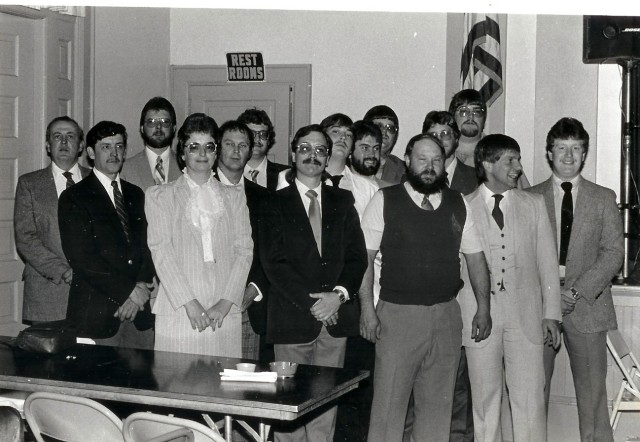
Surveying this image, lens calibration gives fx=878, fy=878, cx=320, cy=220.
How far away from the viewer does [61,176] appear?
15.4 ft

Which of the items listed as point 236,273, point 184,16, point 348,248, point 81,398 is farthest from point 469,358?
point 184,16

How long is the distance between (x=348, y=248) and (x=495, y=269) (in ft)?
2.24

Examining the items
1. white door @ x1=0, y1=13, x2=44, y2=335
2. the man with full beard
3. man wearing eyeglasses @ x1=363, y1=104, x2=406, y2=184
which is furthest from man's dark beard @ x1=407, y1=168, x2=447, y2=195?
white door @ x1=0, y1=13, x2=44, y2=335

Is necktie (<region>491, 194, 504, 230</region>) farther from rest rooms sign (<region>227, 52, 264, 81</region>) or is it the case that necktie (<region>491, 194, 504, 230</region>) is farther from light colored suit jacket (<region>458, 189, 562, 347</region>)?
rest rooms sign (<region>227, 52, 264, 81</region>)

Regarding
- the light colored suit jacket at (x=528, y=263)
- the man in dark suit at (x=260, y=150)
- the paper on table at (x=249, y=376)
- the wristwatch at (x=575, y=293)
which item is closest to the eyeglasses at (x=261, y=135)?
the man in dark suit at (x=260, y=150)

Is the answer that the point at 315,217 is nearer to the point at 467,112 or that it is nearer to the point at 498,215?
the point at 498,215

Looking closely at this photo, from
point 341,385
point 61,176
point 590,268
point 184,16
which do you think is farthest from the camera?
→ point 184,16

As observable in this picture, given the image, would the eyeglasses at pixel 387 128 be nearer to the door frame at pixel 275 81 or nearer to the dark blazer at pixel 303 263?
the dark blazer at pixel 303 263

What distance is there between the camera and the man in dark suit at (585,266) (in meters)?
4.25

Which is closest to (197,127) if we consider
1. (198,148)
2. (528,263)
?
(198,148)

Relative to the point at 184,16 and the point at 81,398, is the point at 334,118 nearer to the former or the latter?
the point at 81,398

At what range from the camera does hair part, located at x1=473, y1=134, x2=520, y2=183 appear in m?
4.08

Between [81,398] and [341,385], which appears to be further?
[341,385]

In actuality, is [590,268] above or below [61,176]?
below
